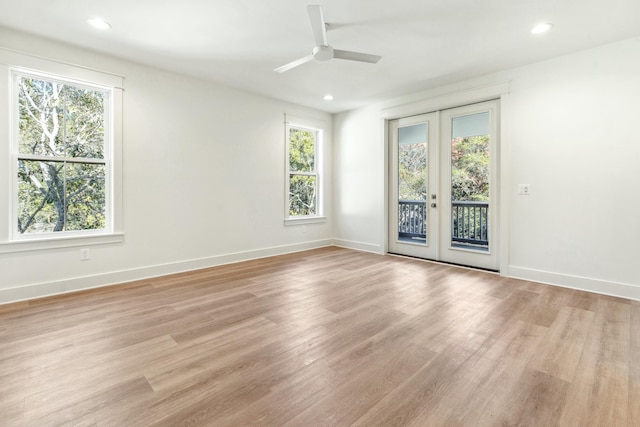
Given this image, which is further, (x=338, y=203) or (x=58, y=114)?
(x=338, y=203)

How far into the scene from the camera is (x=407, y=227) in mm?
5332

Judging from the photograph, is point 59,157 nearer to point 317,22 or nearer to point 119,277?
point 119,277

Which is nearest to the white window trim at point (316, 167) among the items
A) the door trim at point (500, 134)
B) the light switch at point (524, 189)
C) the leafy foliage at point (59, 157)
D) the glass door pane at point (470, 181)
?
the door trim at point (500, 134)

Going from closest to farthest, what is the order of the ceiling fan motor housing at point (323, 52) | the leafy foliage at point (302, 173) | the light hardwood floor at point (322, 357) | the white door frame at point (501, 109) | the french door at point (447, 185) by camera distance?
1. the light hardwood floor at point (322, 357)
2. the ceiling fan motor housing at point (323, 52)
3. the white door frame at point (501, 109)
4. the french door at point (447, 185)
5. the leafy foliage at point (302, 173)

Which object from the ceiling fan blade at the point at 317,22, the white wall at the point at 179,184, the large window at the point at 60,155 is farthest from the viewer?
the white wall at the point at 179,184

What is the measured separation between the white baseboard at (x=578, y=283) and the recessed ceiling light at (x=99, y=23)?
542 cm

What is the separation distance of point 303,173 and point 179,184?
239cm

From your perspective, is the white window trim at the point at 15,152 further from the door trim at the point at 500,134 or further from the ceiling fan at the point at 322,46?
the door trim at the point at 500,134

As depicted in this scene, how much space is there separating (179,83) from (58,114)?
57.0 inches

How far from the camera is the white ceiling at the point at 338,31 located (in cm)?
264

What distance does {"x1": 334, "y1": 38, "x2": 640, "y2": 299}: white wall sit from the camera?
10.5ft

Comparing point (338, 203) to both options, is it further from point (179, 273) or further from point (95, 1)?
point (95, 1)

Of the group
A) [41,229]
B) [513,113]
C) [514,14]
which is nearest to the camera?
[514,14]

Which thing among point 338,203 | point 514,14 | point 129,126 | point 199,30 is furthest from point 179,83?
point 514,14
